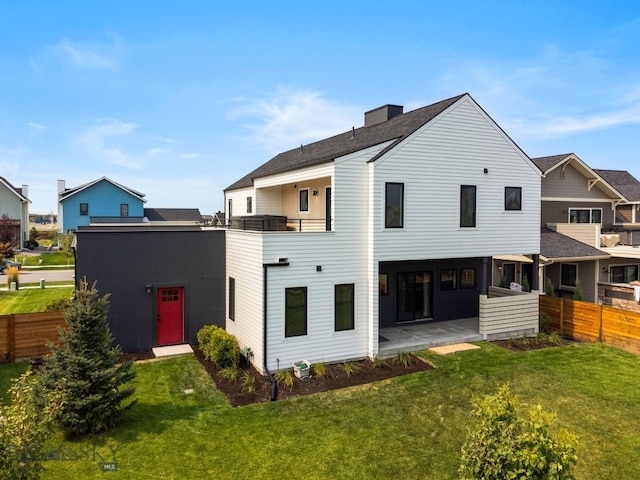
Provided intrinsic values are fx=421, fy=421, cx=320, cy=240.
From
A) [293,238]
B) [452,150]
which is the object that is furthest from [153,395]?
[452,150]

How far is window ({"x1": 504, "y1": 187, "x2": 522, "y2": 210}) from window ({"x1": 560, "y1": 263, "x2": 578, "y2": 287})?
8.74 meters

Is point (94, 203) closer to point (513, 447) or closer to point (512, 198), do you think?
point (512, 198)

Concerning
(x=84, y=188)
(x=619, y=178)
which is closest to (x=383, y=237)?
(x=619, y=178)

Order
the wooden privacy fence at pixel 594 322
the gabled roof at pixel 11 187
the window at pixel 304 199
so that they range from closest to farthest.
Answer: the wooden privacy fence at pixel 594 322 → the window at pixel 304 199 → the gabled roof at pixel 11 187

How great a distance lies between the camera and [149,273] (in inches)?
559

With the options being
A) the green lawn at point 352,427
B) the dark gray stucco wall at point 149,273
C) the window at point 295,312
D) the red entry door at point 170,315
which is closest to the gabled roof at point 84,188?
the dark gray stucco wall at point 149,273

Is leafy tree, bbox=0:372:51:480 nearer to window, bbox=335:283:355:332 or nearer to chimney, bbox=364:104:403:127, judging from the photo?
window, bbox=335:283:355:332

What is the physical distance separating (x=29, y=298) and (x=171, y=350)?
46.2ft

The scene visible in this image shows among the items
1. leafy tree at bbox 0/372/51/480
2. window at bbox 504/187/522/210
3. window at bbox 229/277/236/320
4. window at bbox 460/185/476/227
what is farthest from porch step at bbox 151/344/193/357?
window at bbox 504/187/522/210

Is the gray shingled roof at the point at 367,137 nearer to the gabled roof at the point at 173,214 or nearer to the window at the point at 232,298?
the window at the point at 232,298

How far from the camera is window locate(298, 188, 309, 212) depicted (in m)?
18.4

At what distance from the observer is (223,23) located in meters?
14.5

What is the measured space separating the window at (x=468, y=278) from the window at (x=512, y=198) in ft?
11.5

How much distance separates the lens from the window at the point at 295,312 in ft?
41.0
